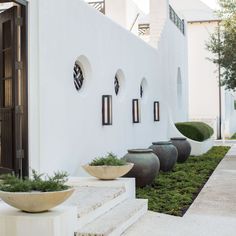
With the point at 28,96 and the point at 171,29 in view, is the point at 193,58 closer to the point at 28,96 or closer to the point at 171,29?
the point at 171,29

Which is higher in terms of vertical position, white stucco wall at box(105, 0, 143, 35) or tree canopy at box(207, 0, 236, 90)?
white stucco wall at box(105, 0, 143, 35)

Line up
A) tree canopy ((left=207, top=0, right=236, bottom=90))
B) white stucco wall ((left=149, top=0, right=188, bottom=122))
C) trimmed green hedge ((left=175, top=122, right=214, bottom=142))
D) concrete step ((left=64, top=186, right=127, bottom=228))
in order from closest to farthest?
concrete step ((left=64, top=186, right=127, bottom=228)), tree canopy ((left=207, top=0, right=236, bottom=90)), white stucco wall ((left=149, top=0, right=188, bottom=122)), trimmed green hedge ((left=175, top=122, right=214, bottom=142))

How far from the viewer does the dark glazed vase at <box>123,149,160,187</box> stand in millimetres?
8508

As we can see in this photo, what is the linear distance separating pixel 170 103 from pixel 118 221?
10.6 meters

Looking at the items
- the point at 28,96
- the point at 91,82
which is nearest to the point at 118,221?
the point at 28,96

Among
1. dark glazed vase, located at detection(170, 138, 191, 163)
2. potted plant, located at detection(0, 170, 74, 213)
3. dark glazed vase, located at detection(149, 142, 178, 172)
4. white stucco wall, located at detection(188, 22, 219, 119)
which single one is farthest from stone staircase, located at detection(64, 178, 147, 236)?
white stucco wall, located at detection(188, 22, 219, 119)

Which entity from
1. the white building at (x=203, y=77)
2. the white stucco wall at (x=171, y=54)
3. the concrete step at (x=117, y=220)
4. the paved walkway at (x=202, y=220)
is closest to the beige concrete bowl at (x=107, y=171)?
the concrete step at (x=117, y=220)

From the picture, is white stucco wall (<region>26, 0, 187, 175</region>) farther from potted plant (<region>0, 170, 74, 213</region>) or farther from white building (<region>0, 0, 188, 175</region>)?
potted plant (<region>0, 170, 74, 213</region>)

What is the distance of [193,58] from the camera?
2620 cm

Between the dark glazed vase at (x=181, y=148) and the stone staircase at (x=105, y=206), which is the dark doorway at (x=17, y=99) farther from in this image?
the dark glazed vase at (x=181, y=148)

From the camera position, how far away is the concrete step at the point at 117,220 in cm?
479

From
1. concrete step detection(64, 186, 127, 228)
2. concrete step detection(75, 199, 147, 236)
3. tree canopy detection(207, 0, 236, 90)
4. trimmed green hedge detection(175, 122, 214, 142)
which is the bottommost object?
concrete step detection(75, 199, 147, 236)

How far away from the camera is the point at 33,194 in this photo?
422 centimetres

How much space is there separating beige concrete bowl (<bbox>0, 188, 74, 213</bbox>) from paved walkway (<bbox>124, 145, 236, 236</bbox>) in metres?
1.23
